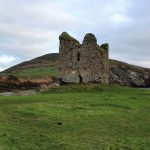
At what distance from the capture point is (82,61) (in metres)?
45.1

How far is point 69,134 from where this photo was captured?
60.3 feet

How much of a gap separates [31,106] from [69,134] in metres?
9.60

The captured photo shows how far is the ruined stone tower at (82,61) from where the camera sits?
147ft

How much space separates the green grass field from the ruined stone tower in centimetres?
1385

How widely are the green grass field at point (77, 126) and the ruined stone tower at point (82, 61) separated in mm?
13850

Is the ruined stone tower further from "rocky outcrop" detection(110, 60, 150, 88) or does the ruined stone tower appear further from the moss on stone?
"rocky outcrop" detection(110, 60, 150, 88)

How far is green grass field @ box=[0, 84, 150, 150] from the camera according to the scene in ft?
53.9

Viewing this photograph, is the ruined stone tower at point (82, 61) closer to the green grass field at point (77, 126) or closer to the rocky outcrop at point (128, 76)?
the green grass field at point (77, 126)

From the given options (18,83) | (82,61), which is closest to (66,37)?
(82,61)

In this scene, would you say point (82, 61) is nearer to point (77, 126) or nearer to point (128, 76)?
point (77, 126)

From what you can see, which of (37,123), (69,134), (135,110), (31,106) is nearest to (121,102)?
(135,110)

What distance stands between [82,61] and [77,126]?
2511 cm

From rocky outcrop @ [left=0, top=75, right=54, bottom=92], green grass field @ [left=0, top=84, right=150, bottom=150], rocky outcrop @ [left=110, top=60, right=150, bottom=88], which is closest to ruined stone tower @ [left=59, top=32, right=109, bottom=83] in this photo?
green grass field @ [left=0, top=84, right=150, bottom=150]

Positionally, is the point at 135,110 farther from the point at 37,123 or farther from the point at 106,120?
the point at 37,123
